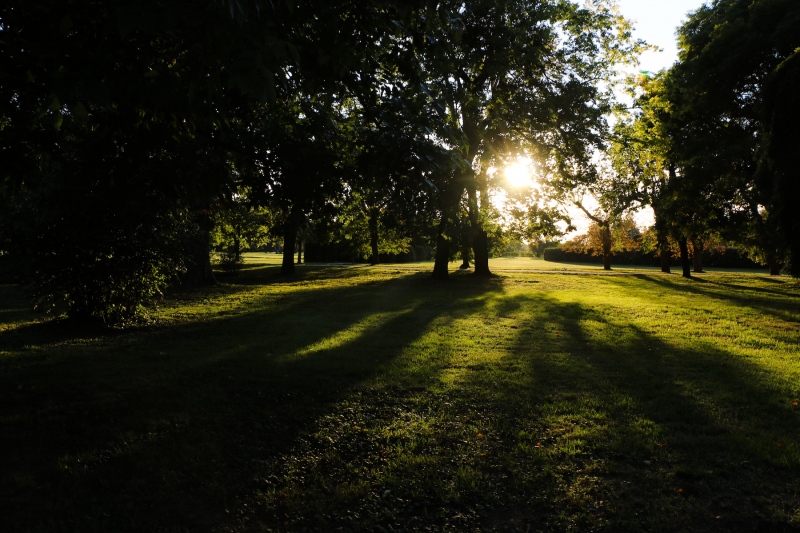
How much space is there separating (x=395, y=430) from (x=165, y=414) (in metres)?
2.35

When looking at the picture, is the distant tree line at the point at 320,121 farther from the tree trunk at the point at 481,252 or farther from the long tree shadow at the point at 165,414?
the tree trunk at the point at 481,252

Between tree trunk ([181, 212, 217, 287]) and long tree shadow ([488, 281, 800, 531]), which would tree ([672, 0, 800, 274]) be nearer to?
long tree shadow ([488, 281, 800, 531])

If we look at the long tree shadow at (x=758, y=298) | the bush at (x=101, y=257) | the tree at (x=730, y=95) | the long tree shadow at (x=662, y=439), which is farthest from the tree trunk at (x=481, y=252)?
the long tree shadow at (x=662, y=439)

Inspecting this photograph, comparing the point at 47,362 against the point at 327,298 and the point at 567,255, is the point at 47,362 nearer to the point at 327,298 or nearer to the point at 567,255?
the point at 327,298

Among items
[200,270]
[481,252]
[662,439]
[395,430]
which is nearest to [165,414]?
[395,430]

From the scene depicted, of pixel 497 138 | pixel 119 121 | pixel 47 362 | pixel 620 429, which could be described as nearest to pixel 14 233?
pixel 47 362

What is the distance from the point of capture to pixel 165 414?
16.7ft

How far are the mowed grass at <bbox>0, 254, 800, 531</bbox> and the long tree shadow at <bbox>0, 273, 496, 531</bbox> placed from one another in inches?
0.9

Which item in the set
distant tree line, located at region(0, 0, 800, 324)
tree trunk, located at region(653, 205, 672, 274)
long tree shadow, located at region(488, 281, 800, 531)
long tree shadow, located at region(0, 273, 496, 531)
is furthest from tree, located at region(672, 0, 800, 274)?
long tree shadow, located at region(0, 273, 496, 531)

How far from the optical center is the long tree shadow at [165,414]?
340cm

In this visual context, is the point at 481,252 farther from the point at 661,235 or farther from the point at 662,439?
the point at 662,439

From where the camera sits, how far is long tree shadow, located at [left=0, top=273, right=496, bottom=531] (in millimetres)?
3396

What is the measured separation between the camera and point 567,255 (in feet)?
222

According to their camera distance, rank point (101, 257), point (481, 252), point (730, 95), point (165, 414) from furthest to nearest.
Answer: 1. point (481, 252)
2. point (730, 95)
3. point (101, 257)
4. point (165, 414)
